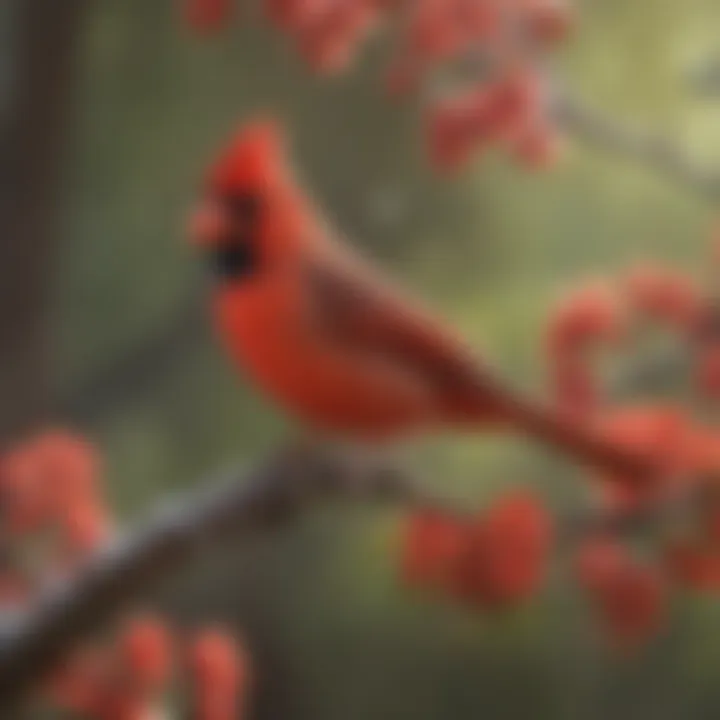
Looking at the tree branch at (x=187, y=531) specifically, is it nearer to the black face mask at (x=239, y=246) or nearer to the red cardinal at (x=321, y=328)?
the red cardinal at (x=321, y=328)

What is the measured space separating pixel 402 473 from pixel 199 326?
0.20 metres

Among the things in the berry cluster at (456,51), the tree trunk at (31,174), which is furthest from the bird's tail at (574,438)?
the tree trunk at (31,174)

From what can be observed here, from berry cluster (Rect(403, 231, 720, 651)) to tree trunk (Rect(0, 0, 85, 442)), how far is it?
1.14 feet

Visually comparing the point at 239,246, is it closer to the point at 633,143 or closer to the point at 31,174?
the point at 31,174

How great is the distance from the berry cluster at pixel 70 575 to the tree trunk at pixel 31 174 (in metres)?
0.06

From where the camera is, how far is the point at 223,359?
127cm

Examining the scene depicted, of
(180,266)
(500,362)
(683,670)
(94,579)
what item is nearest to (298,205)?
(180,266)

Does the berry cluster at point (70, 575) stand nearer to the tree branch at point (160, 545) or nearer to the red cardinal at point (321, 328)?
the tree branch at point (160, 545)

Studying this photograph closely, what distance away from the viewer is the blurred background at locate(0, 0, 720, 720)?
127cm

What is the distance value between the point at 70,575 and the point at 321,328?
0.28m

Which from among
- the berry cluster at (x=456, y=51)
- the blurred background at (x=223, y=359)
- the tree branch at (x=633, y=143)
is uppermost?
the tree branch at (x=633, y=143)

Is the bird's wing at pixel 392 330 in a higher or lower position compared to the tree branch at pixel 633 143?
lower

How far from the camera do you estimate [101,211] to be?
4.22 ft

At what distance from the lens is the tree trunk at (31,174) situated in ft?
4.19
